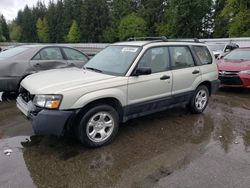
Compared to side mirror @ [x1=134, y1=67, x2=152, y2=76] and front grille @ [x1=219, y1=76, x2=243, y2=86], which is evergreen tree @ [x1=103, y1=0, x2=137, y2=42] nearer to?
front grille @ [x1=219, y1=76, x2=243, y2=86]

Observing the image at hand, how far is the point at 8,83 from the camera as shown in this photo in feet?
21.9

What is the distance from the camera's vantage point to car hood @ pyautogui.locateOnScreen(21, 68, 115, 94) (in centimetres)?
390

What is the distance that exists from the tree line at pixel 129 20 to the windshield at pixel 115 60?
32113mm

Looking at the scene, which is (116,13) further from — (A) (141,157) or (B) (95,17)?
(A) (141,157)


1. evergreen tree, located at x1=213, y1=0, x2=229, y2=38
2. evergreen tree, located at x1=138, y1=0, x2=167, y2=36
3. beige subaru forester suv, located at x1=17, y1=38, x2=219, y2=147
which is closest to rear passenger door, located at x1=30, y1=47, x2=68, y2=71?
beige subaru forester suv, located at x1=17, y1=38, x2=219, y2=147

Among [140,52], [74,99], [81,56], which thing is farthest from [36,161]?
[81,56]

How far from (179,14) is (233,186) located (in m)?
43.5

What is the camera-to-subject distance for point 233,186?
10.6ft

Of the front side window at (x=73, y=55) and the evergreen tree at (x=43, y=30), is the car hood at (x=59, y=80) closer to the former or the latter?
the front side window at (x=73, y=55)

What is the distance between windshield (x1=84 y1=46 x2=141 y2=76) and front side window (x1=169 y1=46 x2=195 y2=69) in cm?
88

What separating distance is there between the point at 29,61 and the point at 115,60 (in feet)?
10.4

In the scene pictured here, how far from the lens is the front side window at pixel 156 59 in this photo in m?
4.79

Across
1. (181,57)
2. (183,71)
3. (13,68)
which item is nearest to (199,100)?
(183,71)

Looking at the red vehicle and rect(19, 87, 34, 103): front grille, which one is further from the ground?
rect(19, 87, 34, 103): front grille
